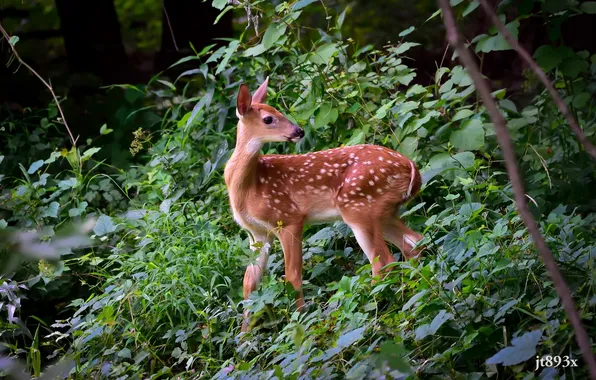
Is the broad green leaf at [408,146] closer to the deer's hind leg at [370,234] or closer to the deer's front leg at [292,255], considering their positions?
the deer's hind leg at [370,234]

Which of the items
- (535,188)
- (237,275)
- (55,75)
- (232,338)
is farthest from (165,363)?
(55,75)

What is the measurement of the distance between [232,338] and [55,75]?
5.11m

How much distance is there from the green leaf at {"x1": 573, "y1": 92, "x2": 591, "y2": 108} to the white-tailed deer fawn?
182 cm

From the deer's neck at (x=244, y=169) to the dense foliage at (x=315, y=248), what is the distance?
1.42ft

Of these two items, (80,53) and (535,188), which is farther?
(80,53)

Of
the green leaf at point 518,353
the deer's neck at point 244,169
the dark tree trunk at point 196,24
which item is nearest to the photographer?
the green leaf at point 518,353

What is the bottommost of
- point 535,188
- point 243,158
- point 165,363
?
point 165,363

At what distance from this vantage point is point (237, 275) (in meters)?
5.24

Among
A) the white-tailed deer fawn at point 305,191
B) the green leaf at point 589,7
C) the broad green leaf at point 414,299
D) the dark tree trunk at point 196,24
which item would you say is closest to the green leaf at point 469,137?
the white-tailed deer fawn at point 305,191

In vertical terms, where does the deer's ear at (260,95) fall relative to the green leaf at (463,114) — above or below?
above

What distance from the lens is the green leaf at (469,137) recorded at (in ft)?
18.2

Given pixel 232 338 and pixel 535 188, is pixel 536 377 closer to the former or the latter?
pixel 232 338

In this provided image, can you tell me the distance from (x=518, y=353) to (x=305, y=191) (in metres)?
2.18

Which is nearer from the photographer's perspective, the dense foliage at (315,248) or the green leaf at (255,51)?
the dense foliage at (315,248)
